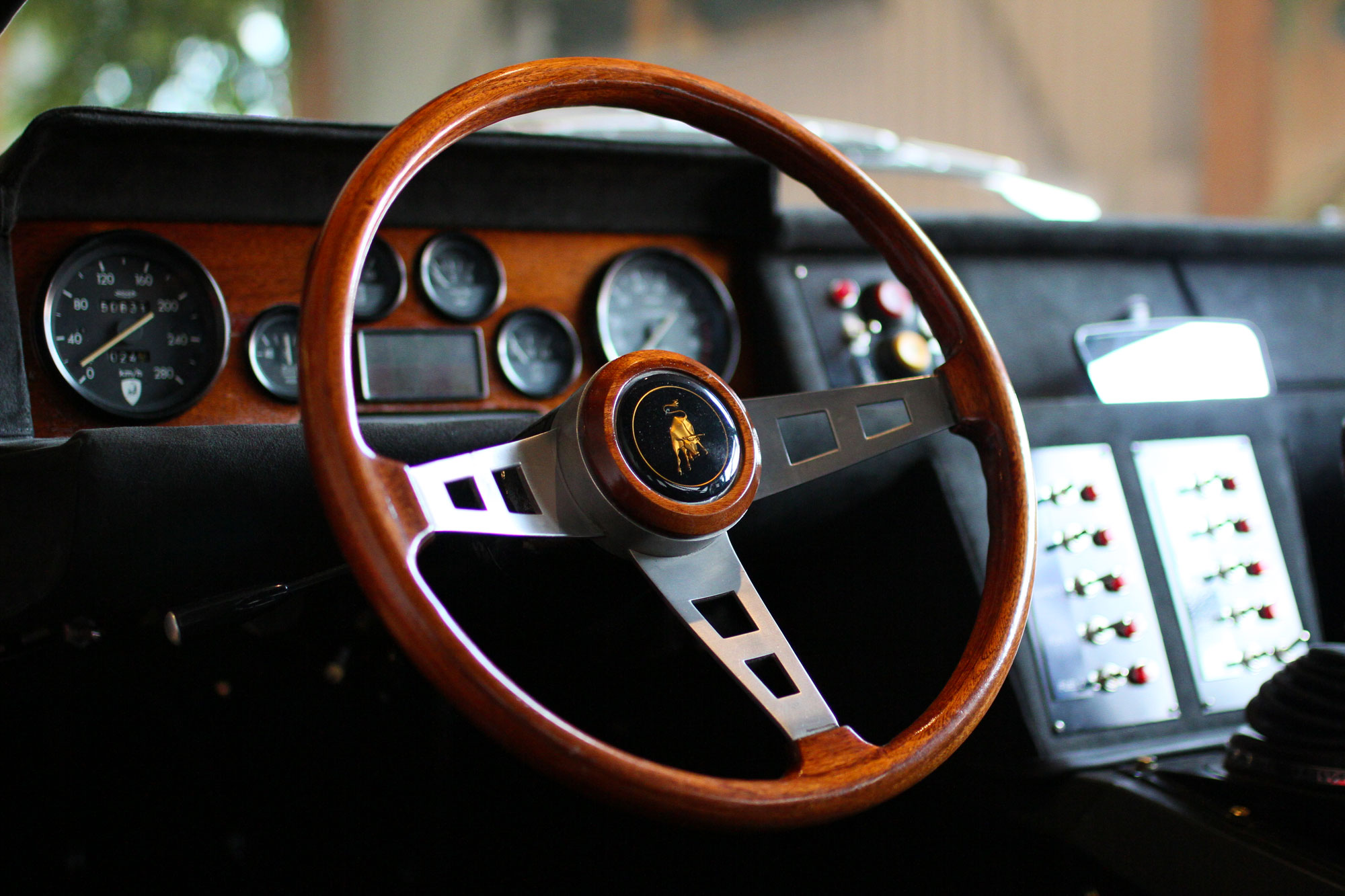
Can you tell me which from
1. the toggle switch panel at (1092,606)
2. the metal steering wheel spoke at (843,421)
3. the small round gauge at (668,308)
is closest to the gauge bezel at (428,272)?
the small round gauge at (668,308)

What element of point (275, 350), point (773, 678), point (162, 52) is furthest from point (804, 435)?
point (162, 52)

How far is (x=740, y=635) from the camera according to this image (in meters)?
0.77

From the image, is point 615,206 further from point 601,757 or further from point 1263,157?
point 1263,157

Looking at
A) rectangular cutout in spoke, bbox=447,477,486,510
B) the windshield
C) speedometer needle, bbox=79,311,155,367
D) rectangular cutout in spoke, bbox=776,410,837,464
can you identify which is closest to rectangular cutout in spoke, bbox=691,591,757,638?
rectangular cutout in spoke, bbox=776,410,837,464

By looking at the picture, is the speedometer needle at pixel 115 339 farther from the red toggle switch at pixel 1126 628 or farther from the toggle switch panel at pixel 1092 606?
the red toggle switch at pixel 1126 628

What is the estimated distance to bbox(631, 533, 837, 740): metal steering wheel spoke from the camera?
2.42 ft

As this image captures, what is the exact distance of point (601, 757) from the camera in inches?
23.8

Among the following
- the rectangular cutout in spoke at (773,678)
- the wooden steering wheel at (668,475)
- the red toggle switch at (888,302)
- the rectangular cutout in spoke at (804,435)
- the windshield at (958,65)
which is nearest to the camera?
the wooden steering wheel at (668,475)

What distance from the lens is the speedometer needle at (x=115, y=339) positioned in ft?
3.79

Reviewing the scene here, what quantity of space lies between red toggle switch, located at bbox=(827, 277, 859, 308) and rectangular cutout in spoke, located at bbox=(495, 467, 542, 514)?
83 cm

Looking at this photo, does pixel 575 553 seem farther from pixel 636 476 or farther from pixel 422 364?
pixel 422 364

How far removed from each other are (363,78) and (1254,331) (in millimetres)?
5278

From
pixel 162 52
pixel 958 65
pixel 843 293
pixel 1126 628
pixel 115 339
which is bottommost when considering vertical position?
pixel 1126 628

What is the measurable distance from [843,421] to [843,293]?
2.01 ft
